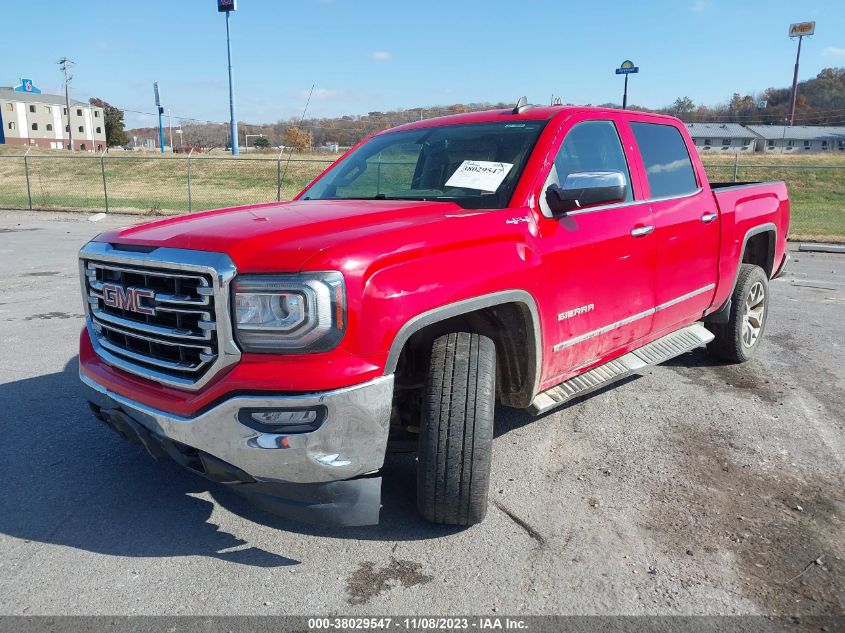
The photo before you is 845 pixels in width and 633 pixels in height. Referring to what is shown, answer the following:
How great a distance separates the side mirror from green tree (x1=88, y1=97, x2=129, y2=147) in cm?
11141

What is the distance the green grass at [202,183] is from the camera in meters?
22.8

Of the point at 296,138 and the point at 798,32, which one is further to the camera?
the point at 798,32

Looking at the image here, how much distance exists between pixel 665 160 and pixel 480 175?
183 cm

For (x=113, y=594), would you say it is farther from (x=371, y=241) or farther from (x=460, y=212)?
(x=460, y=212)

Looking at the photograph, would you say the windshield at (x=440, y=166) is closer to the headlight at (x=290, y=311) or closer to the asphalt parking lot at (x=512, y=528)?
the headlight at (x=290, y=311)

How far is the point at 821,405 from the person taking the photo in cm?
479

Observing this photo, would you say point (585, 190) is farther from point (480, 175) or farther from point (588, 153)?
point (588, 153)

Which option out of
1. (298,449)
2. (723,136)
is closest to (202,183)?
(298,449)

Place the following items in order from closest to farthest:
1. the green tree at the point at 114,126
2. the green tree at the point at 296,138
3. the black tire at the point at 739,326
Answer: the green tree at the point at 296,138 < the black tire at the point at 739,326 < the green tree at the point at 114,126

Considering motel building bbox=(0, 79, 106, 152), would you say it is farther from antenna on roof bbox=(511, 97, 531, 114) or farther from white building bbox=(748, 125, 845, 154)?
antenna on roof bbox=(511, 97, 531, 114)

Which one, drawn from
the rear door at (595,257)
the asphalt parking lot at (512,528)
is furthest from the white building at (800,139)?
the asphalt parking lot at (512,528)

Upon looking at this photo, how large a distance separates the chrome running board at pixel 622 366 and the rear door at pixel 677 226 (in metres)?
0.12

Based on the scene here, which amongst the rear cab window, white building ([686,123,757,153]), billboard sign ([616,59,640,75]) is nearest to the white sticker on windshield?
the rear cab window

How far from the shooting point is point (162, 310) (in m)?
2.80
